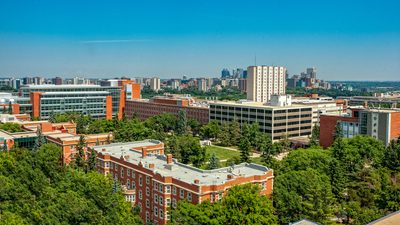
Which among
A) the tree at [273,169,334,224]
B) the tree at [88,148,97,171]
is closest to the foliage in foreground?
the tree at [88,148,97,171]

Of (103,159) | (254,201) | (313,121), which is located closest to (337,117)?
(313,121)

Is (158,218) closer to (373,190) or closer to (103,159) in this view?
(103,159)

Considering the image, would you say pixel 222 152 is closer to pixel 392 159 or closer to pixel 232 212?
pixel 392 159

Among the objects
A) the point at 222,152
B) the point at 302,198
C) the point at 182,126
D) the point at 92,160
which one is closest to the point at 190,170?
the point at 302,198

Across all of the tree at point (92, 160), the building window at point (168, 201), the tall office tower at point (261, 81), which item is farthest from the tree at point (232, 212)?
the tall office tower at point (261, 81)

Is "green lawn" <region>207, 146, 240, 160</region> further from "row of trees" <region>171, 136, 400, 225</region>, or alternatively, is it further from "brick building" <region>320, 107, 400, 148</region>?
"row of trees" <region>171, 136, 400, 225</region>

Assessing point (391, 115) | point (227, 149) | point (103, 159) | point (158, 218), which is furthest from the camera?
point (227, 149)
